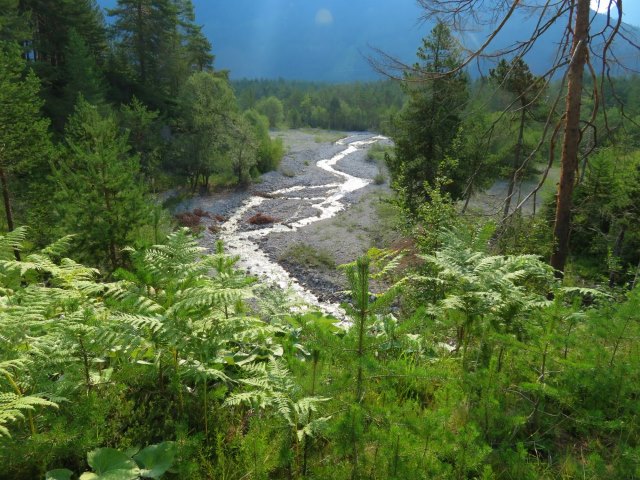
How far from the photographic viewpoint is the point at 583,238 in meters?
20.4

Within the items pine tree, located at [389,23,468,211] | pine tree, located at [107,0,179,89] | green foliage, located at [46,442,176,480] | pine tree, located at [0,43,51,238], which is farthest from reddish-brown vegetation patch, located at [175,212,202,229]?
green foliage, located at [46,442,176,480]

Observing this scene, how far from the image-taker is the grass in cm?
2025

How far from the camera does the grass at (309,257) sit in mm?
20250

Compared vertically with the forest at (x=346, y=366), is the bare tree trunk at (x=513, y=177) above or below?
above

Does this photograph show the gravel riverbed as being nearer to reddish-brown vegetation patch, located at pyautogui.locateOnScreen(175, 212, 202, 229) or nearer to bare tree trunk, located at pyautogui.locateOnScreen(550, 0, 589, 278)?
reddish-brown vegetation patch, located at pyautogui.locateOnScreen(175, 212, 202, 229)

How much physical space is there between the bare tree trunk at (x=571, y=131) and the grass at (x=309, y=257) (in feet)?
47.1

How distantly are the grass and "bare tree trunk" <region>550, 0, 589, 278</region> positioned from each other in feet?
Answer: 47.1

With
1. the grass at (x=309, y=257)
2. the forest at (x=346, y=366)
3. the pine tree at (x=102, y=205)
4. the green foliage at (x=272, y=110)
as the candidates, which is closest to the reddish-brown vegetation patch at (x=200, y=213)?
the grass at (x=309, y=257)

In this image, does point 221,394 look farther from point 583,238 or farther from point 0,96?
point 583,238

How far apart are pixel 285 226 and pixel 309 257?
5.63 meters

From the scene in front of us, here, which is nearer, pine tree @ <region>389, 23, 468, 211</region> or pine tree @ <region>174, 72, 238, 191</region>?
pine tree @ <region>389, 23, 468, 211</region>

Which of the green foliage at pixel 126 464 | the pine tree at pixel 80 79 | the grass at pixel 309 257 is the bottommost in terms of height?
the grass at pixel 309 257

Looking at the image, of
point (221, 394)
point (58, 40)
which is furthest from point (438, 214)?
point (58, 40)

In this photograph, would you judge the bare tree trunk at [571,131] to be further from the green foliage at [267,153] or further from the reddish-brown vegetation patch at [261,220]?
the green foliage at [267,153]
